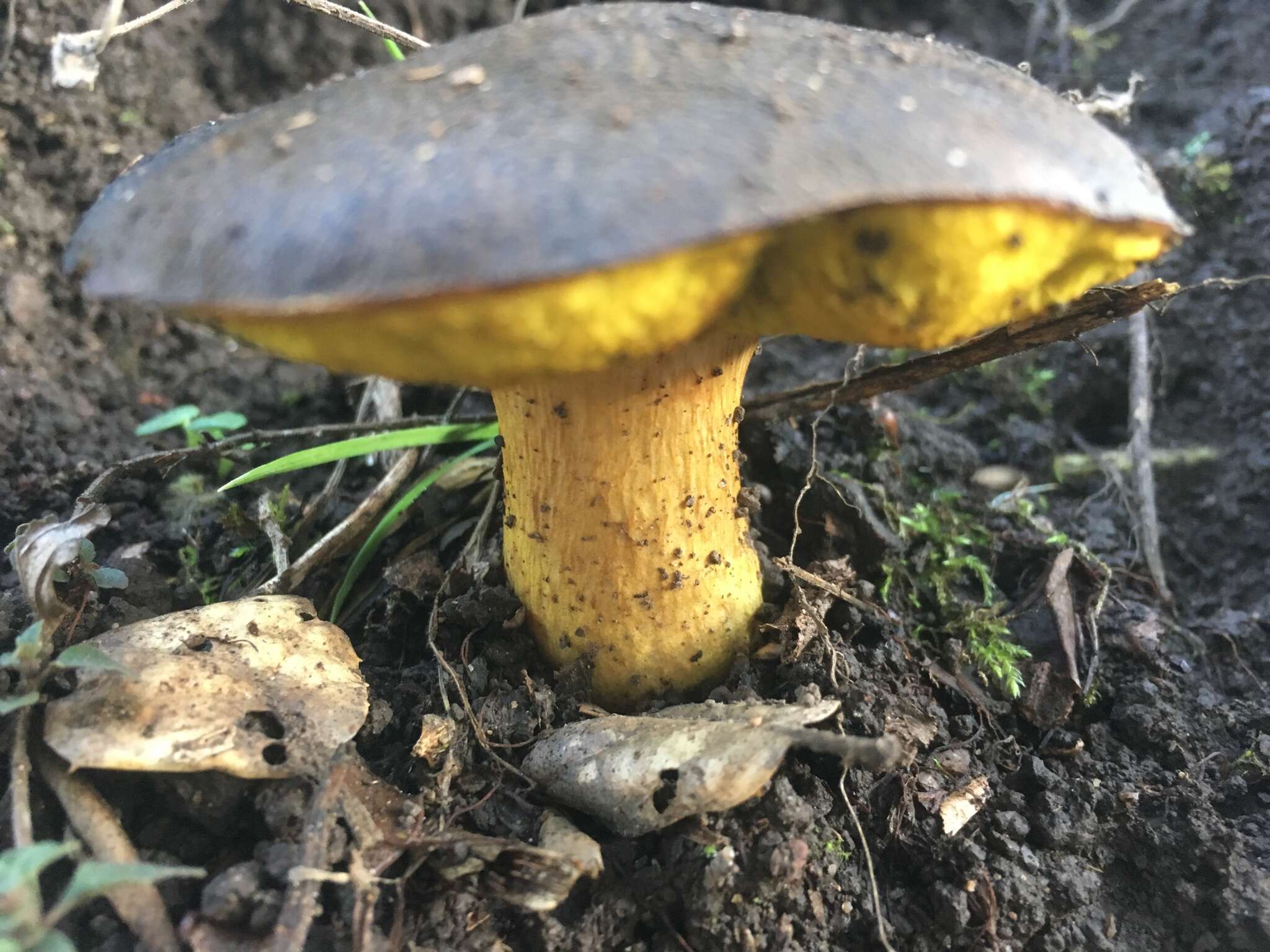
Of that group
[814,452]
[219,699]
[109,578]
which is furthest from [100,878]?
[814,452]

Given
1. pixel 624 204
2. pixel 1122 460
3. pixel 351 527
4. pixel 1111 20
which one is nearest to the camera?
pixel 624 204

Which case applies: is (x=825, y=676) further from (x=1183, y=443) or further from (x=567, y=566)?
(x=1183, y=443)

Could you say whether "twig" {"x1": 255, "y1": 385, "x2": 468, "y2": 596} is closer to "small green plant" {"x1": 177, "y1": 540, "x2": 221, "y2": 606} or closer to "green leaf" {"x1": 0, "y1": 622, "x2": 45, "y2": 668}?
"small green plant" {"x1": 177, "y1": 540, "x2": 221, "y2": 606}

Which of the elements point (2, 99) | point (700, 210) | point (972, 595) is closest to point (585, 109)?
point (700, 210)

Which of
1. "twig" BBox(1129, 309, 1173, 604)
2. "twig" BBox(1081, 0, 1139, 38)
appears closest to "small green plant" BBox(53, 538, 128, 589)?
"twig" BBox(1129, 309, 1173, 604)

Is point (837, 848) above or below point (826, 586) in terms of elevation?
below

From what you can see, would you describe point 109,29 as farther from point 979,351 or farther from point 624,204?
point 979,351

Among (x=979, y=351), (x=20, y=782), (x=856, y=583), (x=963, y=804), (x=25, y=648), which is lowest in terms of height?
(x=963, y=804)

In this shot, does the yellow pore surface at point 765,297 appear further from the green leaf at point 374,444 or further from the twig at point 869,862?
the green leaf at point 374,444
